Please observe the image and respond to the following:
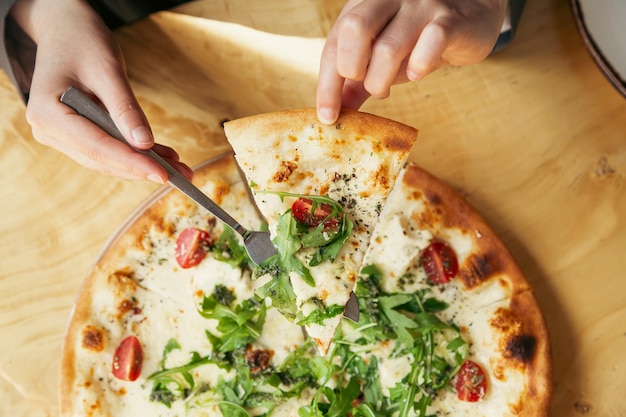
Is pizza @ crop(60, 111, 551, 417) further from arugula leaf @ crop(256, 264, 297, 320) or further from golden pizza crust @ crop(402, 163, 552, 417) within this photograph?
arugula leaf @ crop(256, 264, 297, 320)

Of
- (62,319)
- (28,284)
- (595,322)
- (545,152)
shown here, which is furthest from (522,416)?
(28,284)

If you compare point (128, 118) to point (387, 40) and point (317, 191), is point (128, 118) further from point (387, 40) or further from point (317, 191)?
point (387, 40)

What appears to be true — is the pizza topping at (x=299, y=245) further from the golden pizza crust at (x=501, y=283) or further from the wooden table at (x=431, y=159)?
the wooden table at (x=431, y=159)

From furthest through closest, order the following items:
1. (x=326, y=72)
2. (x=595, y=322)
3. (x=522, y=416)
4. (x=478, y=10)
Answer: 1. (x=595, y=322)
2. (x=522, y=416)
3. (x=478, y=10)
4. (x=326, y=72)

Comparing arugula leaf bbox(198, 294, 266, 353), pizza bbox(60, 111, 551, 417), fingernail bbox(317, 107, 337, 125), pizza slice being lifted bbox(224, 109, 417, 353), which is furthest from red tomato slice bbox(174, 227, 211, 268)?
fingernail bbox(317, 107, 337, 125)

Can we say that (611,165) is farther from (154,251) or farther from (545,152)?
(154,251)

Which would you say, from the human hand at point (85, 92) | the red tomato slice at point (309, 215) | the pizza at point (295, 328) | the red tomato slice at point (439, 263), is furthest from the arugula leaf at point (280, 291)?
the red tomato slice at point (439, 263)
